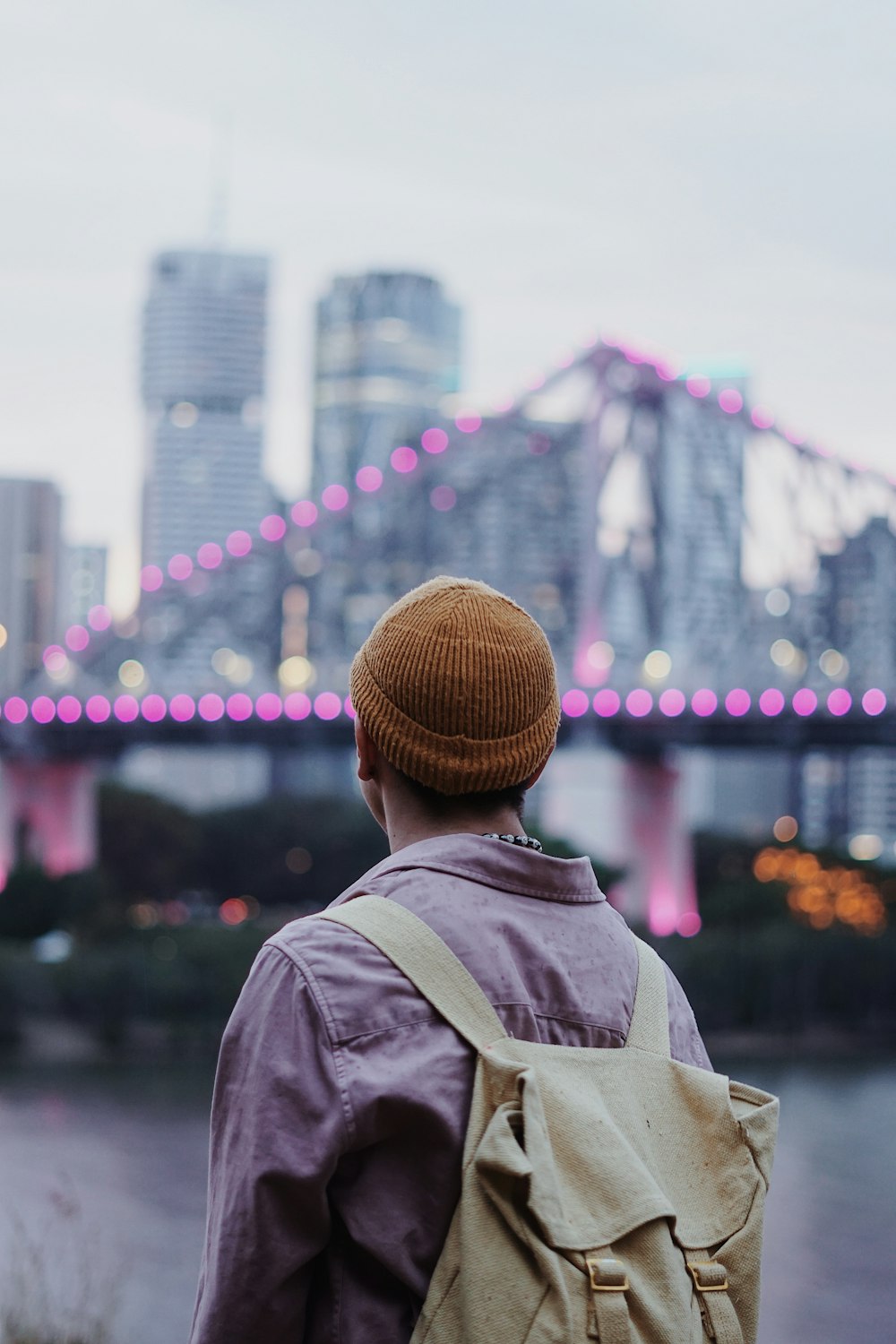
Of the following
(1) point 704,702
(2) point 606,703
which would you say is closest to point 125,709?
(2) point 606,703

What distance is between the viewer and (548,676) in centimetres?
182

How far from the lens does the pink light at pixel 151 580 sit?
52.9 meters

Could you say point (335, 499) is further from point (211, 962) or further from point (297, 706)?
point (211, 962)

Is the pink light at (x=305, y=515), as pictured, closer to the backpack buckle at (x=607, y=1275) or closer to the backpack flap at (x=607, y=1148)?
the backpack flap at (x=607, y=1148)

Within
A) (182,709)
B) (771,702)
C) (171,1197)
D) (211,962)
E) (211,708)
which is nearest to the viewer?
(171,1197)

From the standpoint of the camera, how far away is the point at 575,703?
37.6 metres

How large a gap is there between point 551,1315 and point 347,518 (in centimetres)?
5253

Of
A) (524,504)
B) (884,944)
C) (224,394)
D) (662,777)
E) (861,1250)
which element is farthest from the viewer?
(224,394)

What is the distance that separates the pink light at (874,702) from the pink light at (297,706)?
1163 cm

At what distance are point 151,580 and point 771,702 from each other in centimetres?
2235

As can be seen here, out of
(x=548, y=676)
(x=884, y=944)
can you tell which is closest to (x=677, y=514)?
(x=884, y=944)

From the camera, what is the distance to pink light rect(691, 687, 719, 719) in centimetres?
3762

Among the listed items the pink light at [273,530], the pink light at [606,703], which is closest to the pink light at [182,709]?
the pink light at [606,703]

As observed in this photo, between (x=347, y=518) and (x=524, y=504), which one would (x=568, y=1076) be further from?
(x=524, y=504)
